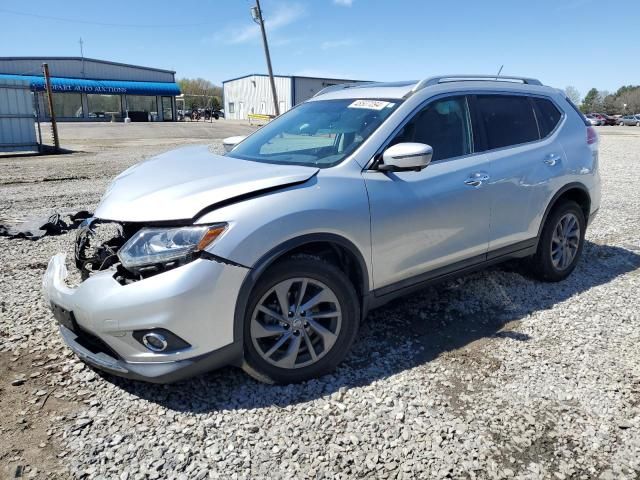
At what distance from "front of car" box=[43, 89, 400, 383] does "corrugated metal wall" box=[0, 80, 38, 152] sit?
16.2 metres

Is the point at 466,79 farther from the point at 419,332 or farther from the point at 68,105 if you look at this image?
the point at 68,105

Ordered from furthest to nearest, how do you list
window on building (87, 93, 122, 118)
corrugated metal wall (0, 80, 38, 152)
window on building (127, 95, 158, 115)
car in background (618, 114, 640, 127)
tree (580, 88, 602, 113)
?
tree (580, 88, 602, 113) < car in background (618, 114, 640, 127) < window on building (127, 95, 158, 115) < window on building (87, 93, 122, 118) < corrugated metal wall (0, 80, 38, 152)

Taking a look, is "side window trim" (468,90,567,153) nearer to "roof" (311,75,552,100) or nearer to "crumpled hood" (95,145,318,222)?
"roof" (311,75,552,100)

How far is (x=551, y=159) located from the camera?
434cm

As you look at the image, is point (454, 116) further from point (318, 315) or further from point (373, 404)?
point (373, 404)

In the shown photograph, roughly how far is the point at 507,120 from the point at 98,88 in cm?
5550

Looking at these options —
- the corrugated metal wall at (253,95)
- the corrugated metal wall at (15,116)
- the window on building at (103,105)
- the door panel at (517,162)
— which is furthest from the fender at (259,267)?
the corrugated metal wall at (253,95)

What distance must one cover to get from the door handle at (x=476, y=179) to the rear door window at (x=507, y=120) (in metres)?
0.34

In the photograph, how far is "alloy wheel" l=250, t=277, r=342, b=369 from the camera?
2811 millimetres

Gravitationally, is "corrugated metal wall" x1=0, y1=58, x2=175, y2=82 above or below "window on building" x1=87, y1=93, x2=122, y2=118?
above

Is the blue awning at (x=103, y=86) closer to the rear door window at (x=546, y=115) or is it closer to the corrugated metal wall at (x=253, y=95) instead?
the corrugated metal wall at (x=253, y=95)

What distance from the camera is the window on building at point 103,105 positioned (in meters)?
52.0

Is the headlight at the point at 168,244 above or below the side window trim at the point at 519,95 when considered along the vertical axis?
below

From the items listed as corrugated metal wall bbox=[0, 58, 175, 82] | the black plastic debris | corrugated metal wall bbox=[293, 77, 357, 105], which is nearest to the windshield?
the black plastic debris
